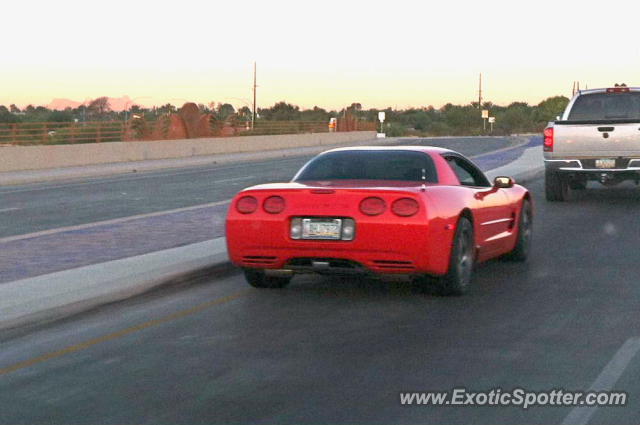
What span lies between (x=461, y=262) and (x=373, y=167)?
131 cm

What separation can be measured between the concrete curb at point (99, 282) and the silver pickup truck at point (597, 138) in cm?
941

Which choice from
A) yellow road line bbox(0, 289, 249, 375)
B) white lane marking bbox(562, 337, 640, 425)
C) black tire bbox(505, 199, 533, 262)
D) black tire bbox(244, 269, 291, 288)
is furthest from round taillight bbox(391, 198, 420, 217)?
black tire bbox(505, 199, 533, 262)

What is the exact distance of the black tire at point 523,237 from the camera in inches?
511

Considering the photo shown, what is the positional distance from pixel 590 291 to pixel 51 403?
5881mm

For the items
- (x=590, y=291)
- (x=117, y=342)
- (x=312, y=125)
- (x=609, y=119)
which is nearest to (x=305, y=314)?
Answer: (x=117, y=342)

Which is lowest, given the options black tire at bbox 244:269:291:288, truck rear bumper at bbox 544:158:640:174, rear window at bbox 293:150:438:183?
black tire at bbox 244:269:291:288

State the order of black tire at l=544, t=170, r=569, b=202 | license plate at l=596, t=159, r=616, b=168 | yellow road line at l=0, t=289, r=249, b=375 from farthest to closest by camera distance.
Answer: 1. black tire at l=544, t=170, r=569, b=202
2. license plate at l=596, t=159, r=616, b=168
3. yellow road line at l=0, t=289, r=249, b=375

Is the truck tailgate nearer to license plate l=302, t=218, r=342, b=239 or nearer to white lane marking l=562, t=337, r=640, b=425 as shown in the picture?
license plate l=302, t=218, r=342, b=239

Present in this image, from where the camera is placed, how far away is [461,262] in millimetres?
10688

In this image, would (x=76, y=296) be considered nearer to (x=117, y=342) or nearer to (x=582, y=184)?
(x=117, y=342)

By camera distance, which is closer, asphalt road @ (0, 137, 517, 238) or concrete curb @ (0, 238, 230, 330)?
concrete curb @ (0, 238, 230, 330)

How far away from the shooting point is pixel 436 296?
420 inches

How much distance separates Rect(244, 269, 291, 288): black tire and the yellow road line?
163 millimetres

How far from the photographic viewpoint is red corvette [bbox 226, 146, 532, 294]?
396 inches
